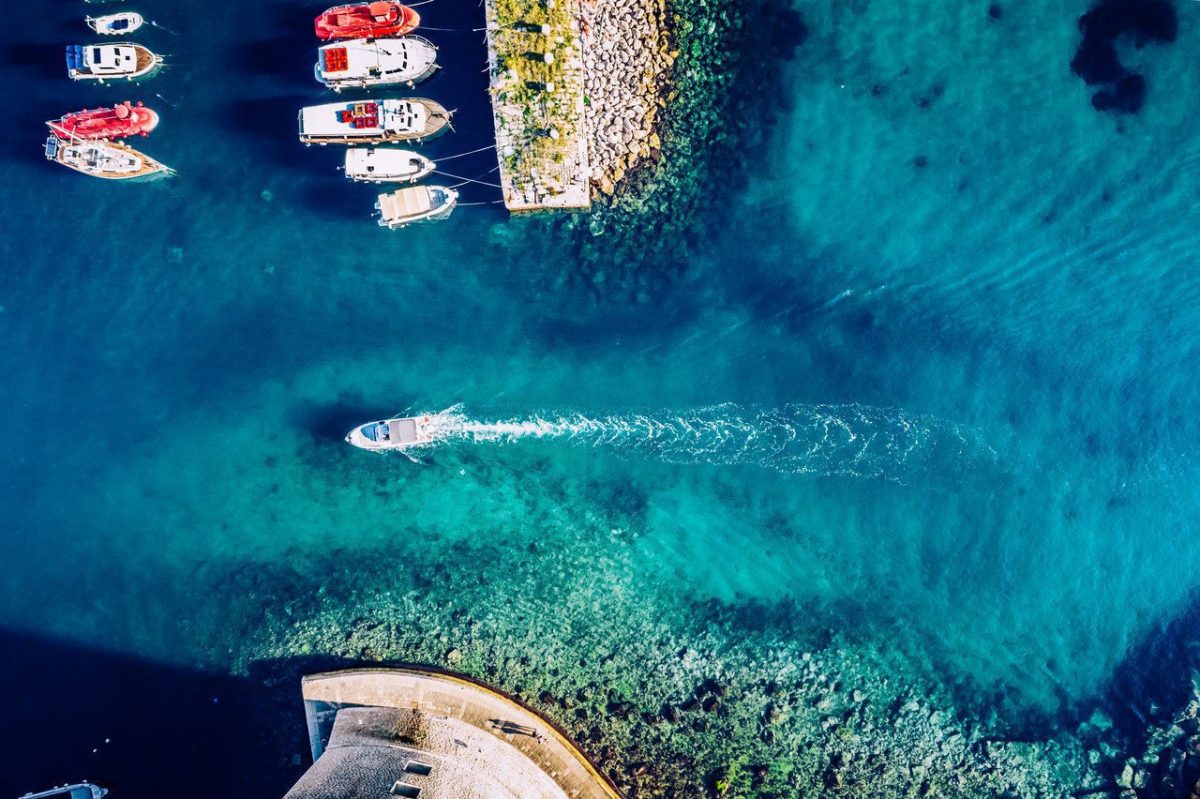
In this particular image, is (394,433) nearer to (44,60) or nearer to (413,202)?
(413,202)

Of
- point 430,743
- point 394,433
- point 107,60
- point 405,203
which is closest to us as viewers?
point 430,743

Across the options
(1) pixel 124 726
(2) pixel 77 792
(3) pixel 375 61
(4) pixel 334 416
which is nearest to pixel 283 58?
(3) pixel 375 61

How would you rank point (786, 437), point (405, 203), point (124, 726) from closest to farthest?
point (405, 203) < point (786, 437) < point (124, 726)

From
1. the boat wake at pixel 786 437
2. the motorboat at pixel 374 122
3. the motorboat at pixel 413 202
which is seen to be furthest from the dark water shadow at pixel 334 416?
the motorboat at pixel 374 122

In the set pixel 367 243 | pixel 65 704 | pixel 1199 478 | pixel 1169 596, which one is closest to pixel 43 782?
pixel 65 704

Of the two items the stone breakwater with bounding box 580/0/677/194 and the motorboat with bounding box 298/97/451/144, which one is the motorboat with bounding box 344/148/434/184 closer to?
the motorboat with bounding box 298/97/451/144

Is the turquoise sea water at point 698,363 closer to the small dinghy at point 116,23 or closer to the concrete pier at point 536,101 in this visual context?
the small dinghy at point 116,23

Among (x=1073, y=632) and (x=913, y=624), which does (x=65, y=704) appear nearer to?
(x=913, y=624)
